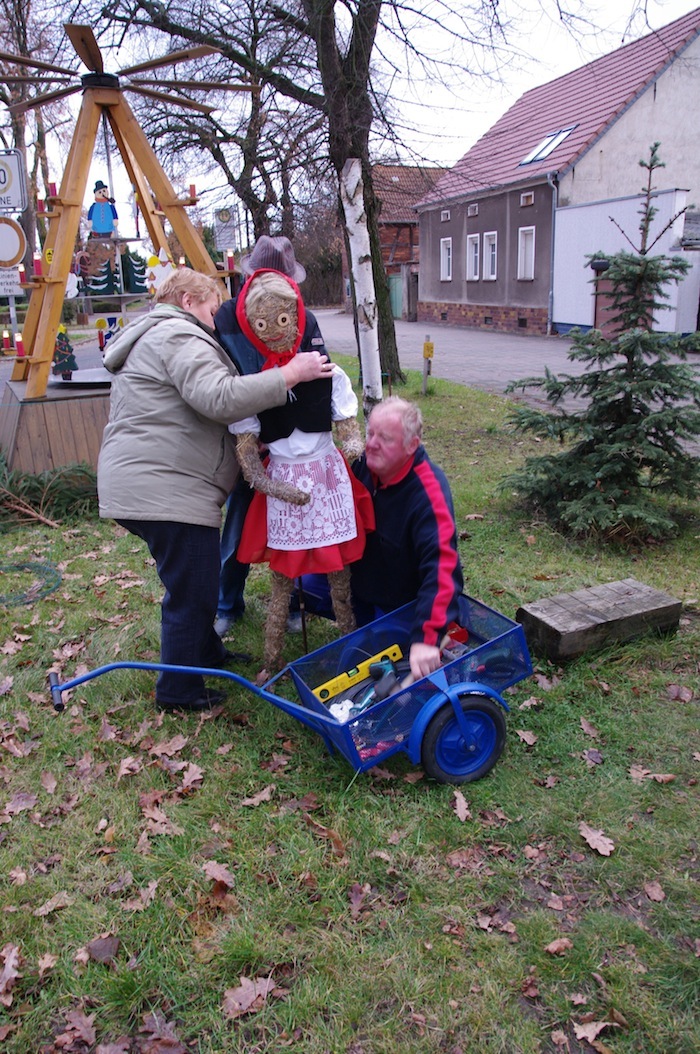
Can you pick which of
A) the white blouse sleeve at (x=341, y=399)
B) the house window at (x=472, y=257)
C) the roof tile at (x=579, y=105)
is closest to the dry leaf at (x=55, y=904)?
the white blouse sleeve at (x=341, y=399)

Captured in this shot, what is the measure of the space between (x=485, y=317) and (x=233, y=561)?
22.4m

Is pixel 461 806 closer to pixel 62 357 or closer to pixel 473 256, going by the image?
pixel 62 357

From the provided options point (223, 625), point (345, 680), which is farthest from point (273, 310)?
point (223, 625)

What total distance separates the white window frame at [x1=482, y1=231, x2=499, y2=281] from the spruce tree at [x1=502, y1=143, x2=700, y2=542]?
1987cm

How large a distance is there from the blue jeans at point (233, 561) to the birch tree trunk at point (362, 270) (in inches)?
131

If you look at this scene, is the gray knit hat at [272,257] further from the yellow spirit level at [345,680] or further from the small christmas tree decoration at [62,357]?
the small christmas tree decoration at [62,357]

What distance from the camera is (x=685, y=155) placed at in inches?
784

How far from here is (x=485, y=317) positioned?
25.1 m

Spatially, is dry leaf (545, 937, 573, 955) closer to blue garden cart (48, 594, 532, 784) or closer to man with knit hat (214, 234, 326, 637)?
blue garden cart (48, 594, 532, 784)

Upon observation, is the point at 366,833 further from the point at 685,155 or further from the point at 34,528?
the point at 685,155

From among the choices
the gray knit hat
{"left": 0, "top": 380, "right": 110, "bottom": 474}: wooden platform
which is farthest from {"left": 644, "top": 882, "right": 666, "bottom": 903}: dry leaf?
{"left": 0, "top": 380, "right": 110, "bottom": 474}: wooden platform

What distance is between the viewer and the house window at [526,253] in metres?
22.2

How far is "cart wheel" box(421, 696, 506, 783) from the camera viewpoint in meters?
2.97

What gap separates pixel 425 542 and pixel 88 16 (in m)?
8.51
